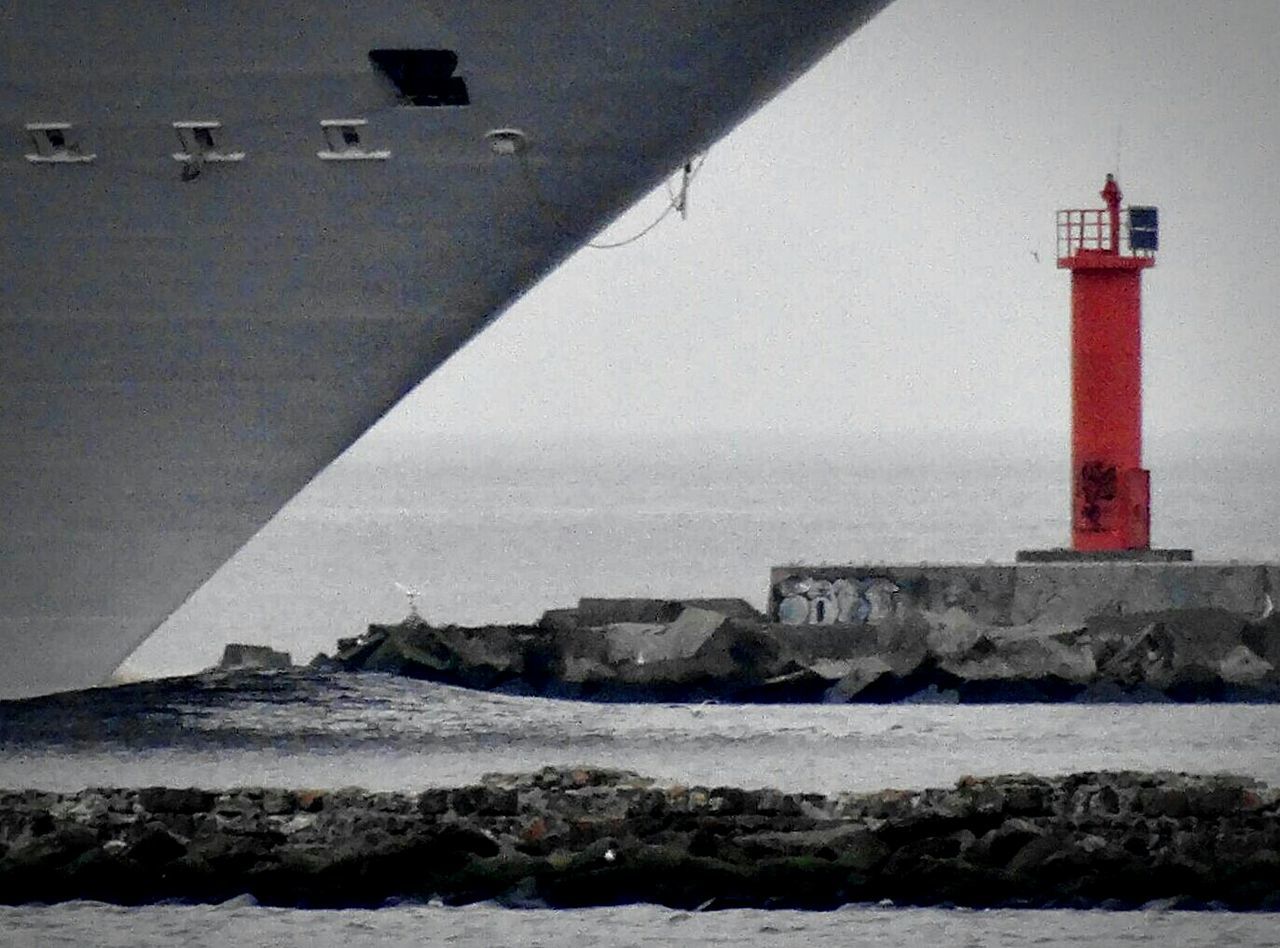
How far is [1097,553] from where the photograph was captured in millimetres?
31734

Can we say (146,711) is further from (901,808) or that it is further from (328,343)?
(901,808)

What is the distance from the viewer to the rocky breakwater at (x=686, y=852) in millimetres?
17094

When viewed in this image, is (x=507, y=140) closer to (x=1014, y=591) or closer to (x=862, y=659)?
(x=862, y=659)

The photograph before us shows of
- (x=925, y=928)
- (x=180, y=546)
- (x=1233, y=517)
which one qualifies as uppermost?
(x=1233, y=517)

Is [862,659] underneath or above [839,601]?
underneath

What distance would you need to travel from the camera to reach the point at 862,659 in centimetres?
2872

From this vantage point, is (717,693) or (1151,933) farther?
(717,693)

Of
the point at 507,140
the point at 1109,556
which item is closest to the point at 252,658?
the point at 1109,556

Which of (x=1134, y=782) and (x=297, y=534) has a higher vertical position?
(x=297, y=534)

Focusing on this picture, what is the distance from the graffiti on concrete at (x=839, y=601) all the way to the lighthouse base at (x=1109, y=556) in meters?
1.61

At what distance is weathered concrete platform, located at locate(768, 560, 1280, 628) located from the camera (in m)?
30.3

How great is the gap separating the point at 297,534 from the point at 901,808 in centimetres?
8132

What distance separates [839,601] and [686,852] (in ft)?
44.4

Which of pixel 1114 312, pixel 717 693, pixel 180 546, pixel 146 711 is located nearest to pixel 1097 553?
pixel 1114 312
